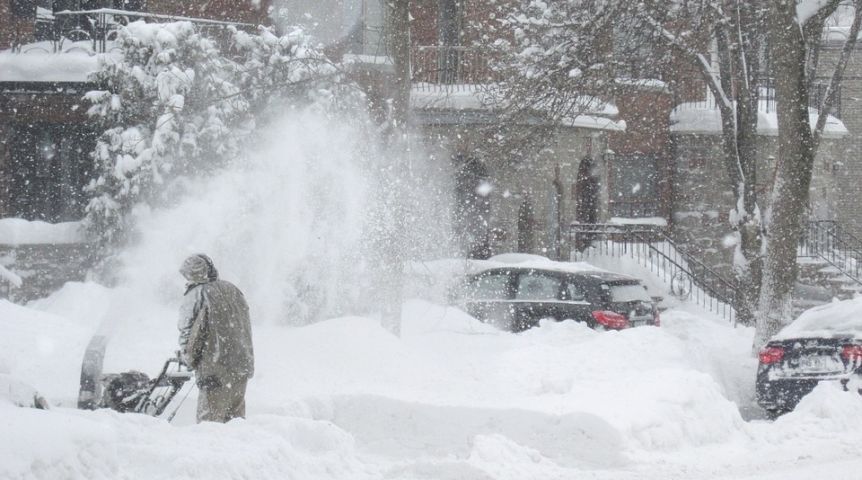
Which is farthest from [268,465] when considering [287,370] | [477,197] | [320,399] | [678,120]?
[678,120]

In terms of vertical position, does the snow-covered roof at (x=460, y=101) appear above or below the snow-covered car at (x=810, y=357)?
above

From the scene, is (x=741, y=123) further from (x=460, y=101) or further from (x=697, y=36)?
(x=460, y=101)

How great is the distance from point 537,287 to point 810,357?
5.45 metres

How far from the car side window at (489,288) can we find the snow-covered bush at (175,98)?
4040mm

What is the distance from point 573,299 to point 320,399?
6165mm

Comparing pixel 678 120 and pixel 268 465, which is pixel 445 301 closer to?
pixel 268 465

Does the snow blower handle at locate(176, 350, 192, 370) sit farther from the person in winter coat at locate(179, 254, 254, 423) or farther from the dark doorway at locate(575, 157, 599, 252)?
the dark doorway at locate(575, 157, 599, 252)

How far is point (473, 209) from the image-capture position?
76.6 feet

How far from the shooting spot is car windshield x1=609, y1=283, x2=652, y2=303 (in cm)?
1525

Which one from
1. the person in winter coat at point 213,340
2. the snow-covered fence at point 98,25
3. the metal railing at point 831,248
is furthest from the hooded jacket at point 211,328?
the metal railing at point 831,248

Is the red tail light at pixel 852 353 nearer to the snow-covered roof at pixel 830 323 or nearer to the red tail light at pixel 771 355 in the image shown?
the snow-covered roof at pixel 830 323

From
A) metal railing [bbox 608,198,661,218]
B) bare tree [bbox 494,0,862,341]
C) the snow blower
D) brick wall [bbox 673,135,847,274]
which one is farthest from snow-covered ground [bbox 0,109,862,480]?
metal railing [bbox 608,198,661,218]

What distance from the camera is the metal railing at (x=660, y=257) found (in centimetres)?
2269

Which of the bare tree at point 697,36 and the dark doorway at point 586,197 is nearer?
the bare tree at point 697,36
